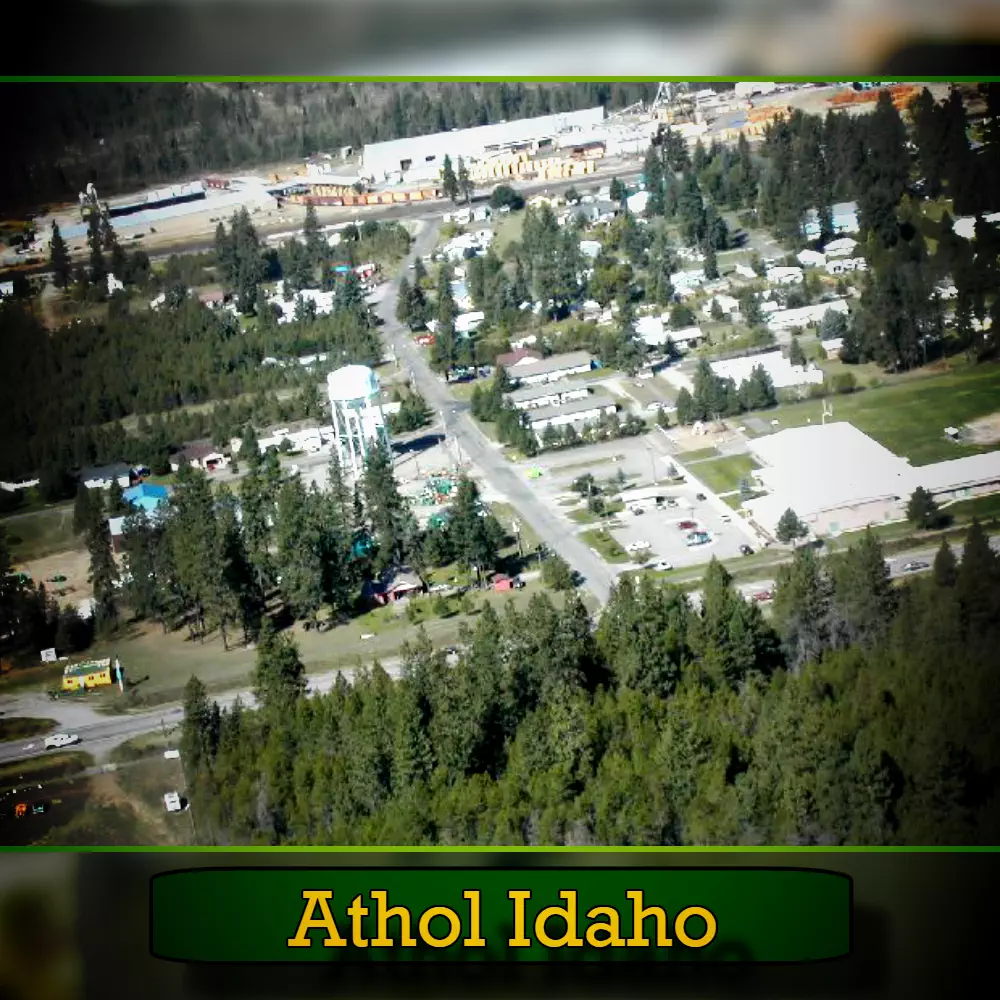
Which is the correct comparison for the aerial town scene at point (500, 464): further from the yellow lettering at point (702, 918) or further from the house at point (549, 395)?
the yellow lettering at point (702, 918)

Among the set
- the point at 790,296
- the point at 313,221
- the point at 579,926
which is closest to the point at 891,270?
the point at 790,296

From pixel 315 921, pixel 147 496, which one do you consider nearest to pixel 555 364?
pixel 147 496

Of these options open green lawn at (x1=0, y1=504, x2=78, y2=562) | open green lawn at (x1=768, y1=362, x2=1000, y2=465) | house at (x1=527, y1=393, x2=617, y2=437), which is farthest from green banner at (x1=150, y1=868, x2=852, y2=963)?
house at (x1=527, y1=393, x2=617, y2=437)

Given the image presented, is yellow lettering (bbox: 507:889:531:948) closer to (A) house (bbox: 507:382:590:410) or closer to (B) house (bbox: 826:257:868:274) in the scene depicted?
(A) house (bbox: 507:382:590:410)

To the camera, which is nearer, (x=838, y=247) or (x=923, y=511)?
(x=923, y=511)

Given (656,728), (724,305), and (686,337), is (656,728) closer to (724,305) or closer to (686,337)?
(686,337)

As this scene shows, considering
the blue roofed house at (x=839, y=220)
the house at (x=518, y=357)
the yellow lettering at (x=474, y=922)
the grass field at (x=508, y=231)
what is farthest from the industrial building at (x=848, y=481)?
the yellow lettering at (x=474, y=922)
